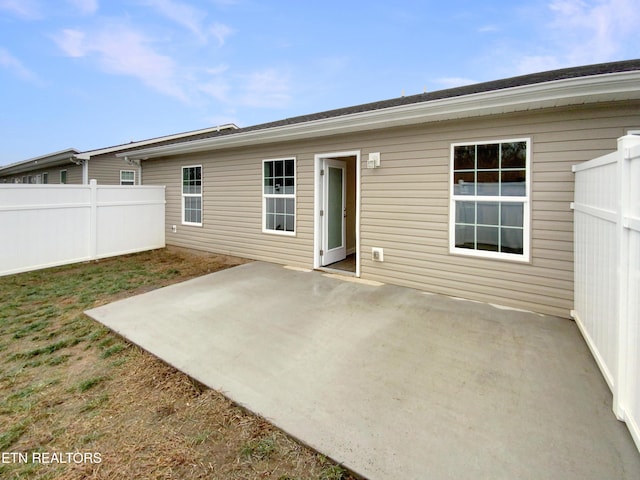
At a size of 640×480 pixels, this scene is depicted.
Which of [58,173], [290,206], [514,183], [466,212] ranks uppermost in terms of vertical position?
[58,173]

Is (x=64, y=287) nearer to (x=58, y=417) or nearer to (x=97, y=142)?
(x=58, y=417)

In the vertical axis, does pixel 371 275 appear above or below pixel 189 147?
below

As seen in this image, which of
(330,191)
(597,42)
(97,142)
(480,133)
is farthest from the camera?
(97,142)

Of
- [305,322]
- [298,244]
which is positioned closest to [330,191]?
[298,244]

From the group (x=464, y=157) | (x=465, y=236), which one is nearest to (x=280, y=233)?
(x=465, y=236)

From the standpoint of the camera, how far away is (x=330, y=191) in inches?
249

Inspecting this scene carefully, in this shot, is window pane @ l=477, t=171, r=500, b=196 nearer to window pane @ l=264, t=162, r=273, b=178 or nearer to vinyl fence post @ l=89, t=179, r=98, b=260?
window pane @ l=264, t=162, r=273, b=178

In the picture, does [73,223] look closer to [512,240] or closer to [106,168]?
[106,168]

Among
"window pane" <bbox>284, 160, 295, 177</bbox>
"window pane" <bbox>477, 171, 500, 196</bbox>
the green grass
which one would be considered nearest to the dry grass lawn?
the green grass

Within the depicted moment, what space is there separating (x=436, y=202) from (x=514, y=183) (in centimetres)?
99

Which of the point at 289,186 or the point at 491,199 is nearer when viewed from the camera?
the point at 491,199

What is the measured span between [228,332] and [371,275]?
2.72 meters

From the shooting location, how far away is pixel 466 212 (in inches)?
176

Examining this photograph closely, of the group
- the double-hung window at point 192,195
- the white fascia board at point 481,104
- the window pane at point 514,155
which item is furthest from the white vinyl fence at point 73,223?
the window pane at point 514,155
